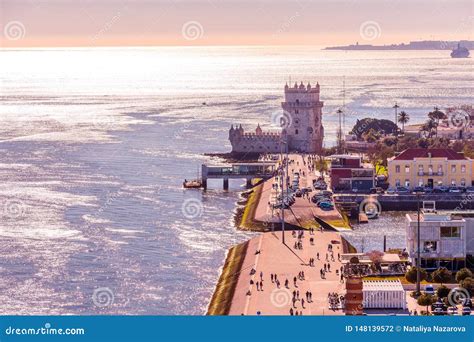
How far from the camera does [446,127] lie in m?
79.4

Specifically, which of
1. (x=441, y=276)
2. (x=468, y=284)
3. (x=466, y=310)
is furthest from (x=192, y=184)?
(x=466, y=310)

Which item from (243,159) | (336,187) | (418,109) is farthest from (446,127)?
(418,109)

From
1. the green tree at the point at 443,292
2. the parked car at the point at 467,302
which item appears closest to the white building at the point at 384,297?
the parked car at the point at 467,302

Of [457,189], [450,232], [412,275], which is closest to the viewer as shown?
[412,275]

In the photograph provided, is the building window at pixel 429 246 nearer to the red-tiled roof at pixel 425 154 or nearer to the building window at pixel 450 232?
the building window at pixel 450 232

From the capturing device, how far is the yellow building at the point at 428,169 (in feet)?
174

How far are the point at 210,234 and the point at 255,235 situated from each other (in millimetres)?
1625

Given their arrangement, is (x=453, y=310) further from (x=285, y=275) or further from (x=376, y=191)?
(x=376, y=191)

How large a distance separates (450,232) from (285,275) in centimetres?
497

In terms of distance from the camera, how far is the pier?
197ft

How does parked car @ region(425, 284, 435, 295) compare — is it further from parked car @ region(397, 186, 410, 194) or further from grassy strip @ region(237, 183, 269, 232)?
parked car @ region(397, 186, 410, 194)

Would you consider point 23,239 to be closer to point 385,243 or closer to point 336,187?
point 385,243

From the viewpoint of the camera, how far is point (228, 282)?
33.3 metres
